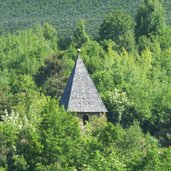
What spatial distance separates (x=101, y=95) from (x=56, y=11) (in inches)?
2438

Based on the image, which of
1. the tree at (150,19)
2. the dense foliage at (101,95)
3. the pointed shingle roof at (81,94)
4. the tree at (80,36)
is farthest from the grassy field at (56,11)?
the pointed shingle roof at (81,94)

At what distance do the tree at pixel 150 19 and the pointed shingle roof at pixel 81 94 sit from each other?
158 ft

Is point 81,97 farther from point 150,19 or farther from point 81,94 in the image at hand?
point 150,19

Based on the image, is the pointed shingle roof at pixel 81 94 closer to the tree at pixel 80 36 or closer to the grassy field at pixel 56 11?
the tree at pixel 80 36

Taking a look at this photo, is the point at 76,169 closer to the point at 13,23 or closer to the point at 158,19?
the point at 158,19

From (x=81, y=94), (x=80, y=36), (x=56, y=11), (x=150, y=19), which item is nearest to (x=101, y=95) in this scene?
(x=81, y=94)

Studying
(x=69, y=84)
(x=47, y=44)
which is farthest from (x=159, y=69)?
(x=69, y=84)

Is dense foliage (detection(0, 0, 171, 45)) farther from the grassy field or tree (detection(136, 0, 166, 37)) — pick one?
tree (detection(136, 0, 166, 37))

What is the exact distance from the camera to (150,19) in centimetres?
13288

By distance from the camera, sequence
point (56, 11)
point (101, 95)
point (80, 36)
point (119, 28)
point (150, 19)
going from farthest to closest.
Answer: point (56, 11), point (80, 36), point (119, 28), point (150, 19), point (101, 95)

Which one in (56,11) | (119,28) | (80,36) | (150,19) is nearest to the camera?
(150,19)

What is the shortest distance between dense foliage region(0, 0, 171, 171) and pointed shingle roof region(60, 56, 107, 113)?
3.64ft

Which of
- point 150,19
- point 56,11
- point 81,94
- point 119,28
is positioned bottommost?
point 81,94

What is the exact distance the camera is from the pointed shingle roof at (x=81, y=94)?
8419 centimetres
